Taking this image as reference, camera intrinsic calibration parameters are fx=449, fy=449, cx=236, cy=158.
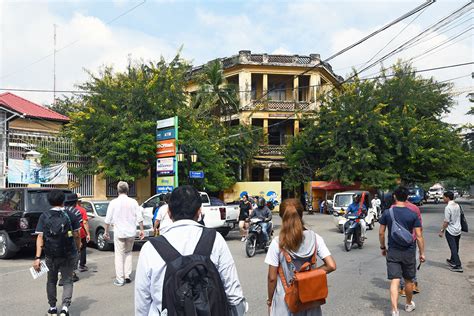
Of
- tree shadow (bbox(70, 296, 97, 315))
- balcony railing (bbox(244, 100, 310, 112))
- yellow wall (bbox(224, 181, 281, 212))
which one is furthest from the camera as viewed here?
balcony railing (bbox(244, 100, 310, 112))

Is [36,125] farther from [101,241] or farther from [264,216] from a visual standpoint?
[264,216]

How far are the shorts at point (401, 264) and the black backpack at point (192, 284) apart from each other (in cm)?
405

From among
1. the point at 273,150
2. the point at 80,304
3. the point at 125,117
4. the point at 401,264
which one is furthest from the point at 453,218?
the point at 273,150

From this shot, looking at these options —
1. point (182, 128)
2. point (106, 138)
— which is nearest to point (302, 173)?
point (182, 128)

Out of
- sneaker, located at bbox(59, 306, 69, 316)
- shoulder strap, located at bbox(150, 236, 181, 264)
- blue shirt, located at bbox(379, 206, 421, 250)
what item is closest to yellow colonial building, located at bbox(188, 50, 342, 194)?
blue shirt, located at bbox(379, 206, 421, 250)

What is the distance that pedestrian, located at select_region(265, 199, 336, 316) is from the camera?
159 inches

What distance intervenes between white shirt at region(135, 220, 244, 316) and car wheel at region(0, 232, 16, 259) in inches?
376

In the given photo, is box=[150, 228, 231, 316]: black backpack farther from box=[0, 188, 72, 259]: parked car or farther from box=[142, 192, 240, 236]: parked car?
box=[142, 192, 240, 236]: parked car

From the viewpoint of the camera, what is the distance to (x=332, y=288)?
7938 mm

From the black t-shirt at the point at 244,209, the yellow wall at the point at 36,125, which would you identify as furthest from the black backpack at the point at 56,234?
the yellow wall at the point at 36,125

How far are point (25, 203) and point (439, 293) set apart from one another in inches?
365

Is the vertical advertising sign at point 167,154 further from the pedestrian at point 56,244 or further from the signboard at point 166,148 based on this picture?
the pedestrian at point 56,244

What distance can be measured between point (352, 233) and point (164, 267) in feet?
35.7

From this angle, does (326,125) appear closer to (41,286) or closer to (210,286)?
(41,286)
